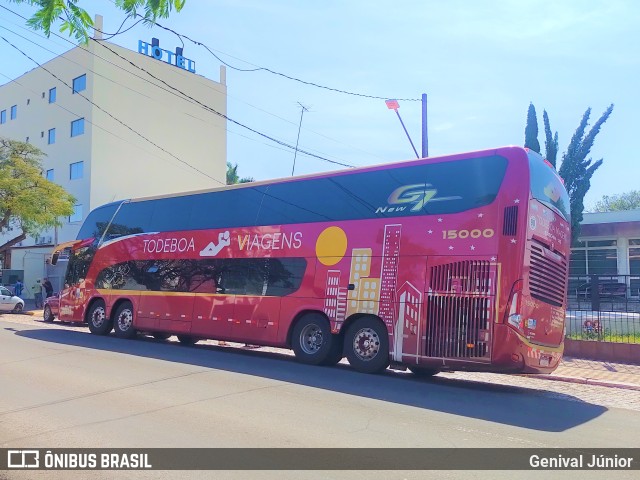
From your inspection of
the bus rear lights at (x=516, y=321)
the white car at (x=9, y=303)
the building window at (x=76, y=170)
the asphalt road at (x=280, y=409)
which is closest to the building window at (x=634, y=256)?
the asphalt road at (x=280, y=409)

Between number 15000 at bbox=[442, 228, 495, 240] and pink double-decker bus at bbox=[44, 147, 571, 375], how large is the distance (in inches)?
0.8

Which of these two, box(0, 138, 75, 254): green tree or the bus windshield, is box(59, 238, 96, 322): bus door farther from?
the bus windshield

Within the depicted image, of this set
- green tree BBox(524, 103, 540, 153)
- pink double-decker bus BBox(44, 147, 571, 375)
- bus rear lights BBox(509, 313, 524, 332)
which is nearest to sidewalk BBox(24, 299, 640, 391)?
pink double-decker bus BBox(44, 147, 571, 375)

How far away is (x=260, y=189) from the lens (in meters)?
14.4

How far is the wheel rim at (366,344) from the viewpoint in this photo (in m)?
11.6

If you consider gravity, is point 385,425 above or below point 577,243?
below

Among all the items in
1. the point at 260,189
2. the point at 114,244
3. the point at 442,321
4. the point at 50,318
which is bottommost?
the point at 50,318

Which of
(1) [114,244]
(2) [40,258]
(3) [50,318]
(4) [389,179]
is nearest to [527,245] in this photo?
(4) [389,179]

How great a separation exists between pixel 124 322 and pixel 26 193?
49.8 feet

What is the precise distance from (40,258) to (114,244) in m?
28.4

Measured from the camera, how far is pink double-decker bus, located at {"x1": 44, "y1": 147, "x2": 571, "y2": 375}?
33.0 feet

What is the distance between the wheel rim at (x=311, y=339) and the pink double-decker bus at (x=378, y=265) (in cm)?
3

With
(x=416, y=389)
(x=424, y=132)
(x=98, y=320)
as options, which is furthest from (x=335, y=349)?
(x=424, y=132)

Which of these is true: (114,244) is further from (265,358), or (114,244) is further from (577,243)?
(577,243)
